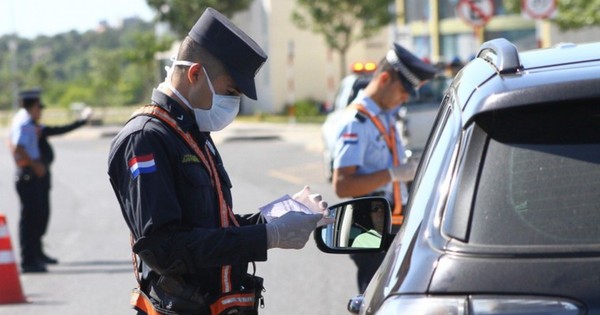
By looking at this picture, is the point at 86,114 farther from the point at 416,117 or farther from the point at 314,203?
the point at 314,203

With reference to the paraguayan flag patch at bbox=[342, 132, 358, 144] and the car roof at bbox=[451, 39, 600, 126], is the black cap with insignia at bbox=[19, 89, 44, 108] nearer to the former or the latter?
the paraguayan flag patch at bbox=[342, 132, 358, 144]

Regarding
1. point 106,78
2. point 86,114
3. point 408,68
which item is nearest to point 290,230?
point 408,68

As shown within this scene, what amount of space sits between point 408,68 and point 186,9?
4259cm

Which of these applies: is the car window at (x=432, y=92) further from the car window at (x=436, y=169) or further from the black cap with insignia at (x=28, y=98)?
the car window at (x=436, y=169)

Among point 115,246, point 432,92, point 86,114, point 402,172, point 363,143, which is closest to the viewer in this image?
point 402,172

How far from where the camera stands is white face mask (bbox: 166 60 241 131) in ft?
13.8


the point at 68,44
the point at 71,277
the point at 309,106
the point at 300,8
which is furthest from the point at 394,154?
the point at 68,44

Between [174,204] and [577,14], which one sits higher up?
[174,204]

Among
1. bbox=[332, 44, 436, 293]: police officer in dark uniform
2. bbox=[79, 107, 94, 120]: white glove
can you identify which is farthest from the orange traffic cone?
bbox=[332, 44, 436, 293]: police officer in dark uniform

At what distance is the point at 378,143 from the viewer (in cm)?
665

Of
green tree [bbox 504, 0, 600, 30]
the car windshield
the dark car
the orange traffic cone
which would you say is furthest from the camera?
green tree [bbox 504, 0, 600, 30]

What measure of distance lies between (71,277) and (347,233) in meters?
7.66

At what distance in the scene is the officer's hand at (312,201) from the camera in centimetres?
436

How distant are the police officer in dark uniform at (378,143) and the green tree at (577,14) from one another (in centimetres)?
1512
